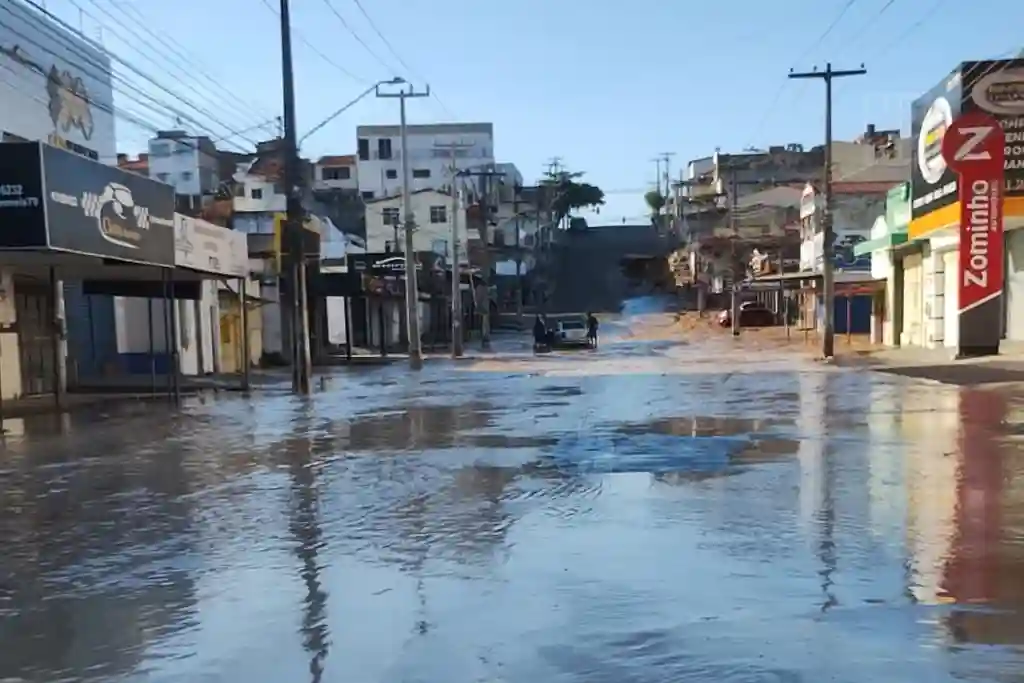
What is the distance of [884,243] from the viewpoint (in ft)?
142

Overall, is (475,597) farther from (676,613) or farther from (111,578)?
(111,578)

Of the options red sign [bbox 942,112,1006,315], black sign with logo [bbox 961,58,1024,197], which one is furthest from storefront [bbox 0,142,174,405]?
black sign with logo [bbox 961,58,1024,197]

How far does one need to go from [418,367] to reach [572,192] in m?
93.1

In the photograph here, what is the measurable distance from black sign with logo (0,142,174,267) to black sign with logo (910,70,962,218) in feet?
73.9

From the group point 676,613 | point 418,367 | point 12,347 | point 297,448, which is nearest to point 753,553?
point 676,613

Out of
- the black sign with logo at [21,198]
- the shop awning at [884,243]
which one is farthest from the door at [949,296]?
the black sign with logo at [21,198]

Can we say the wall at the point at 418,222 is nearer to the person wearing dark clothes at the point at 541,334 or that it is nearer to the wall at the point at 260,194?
the wall at the point at 260,194

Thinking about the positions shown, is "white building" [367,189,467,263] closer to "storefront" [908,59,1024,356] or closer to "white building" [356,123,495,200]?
"white building" [356,123,495,200]

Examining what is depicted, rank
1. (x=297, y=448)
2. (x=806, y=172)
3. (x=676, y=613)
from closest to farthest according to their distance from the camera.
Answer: (x=676, y=613)
(x=297, y=448)
(x=806, y=172)

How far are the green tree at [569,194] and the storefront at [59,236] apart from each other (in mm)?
92220

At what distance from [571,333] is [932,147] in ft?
70.6

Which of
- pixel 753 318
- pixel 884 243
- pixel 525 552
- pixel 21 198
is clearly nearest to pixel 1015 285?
pixel 884 243

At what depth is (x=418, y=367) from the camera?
1468 inches

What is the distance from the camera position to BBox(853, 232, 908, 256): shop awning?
40875 millimetres
